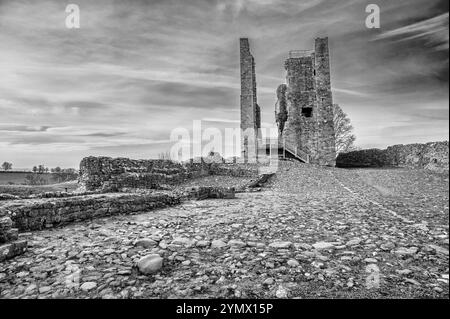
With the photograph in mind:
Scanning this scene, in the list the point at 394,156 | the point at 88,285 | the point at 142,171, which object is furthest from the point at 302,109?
the point at 88,285

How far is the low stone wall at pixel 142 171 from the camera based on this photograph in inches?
477

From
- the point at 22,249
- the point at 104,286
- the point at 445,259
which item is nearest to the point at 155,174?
the point at 22,249

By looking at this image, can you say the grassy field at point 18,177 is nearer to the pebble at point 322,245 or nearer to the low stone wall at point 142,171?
the low stone wall at point 142,171

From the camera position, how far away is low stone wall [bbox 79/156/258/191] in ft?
39.8

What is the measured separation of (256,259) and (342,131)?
3538 cm

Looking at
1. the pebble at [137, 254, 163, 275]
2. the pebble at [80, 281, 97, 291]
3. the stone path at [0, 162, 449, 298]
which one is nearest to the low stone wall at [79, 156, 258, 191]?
the stone path at [0, 162, 449, 298]

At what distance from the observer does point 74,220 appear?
5441mm

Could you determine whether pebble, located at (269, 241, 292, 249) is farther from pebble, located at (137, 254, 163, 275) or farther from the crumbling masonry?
the crumbling masonry

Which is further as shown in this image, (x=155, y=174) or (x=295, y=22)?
(x=155, y=174)

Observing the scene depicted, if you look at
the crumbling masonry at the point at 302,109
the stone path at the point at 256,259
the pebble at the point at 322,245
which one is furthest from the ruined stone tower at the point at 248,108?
the pebble at the point at 322,245

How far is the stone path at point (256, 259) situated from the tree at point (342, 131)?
31.9 m

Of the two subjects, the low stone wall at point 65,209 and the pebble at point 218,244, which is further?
the low stone wall at point 65,209
